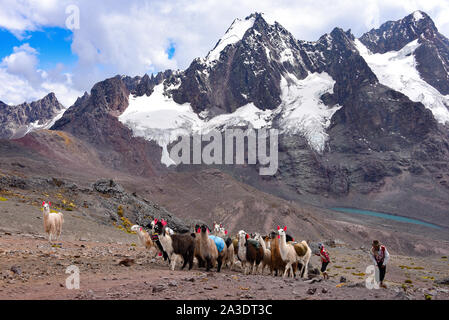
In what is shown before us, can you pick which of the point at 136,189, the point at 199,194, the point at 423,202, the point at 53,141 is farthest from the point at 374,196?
the point at 53,141

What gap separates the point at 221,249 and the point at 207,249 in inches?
41.6

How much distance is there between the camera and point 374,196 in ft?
620

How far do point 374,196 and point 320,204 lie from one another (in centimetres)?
2957

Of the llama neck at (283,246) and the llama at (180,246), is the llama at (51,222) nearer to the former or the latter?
the llama at (180,246)

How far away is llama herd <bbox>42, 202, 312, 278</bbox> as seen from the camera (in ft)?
58.9

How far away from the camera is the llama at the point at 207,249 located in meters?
18.1

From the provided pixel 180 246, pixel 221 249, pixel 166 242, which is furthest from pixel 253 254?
pixel 166 242

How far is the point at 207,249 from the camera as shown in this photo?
712 inches

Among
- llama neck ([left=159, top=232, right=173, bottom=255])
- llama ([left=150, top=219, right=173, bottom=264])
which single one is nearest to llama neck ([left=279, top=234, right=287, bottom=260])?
llama neck ([left=159, top=232, right=173, bottom=255])

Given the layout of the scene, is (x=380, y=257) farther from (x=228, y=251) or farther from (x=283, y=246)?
(x=228, y=251)

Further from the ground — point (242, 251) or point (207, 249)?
point (207, 249)

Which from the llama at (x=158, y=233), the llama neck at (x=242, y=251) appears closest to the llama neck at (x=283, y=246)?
the llama neck at (x=242, y=251)

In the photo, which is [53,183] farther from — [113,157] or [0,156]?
[113,157]

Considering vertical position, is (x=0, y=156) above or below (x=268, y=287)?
above
